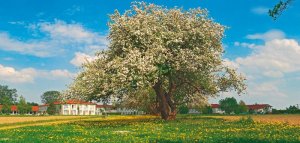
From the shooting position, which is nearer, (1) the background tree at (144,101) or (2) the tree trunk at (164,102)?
(2) the tree trunk at (164,102)

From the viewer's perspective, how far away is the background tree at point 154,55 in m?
56.5

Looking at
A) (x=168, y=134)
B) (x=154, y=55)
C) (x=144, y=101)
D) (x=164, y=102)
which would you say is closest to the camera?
(x=168, y=134)

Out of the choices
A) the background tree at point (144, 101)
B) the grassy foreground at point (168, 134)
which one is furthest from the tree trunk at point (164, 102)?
the background tree at point (144, 101)

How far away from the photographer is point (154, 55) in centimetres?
5744

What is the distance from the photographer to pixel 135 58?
55750 mm

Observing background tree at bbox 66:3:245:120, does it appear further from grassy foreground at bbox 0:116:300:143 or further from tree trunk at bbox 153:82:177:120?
grassy foreground at bbox 0:116:300:143

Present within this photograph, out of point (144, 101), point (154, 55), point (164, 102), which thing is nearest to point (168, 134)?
point (154, 55)

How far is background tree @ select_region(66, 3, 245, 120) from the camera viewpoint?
185 ft

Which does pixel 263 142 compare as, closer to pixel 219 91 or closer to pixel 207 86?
pixel 207 86

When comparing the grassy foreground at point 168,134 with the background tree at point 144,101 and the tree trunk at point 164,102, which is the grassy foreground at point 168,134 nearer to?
the tree trunk at point 164,102

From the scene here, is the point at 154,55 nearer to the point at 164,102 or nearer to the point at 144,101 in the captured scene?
the point at 164,102

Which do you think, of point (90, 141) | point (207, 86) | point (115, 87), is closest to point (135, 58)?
point (115, 87)

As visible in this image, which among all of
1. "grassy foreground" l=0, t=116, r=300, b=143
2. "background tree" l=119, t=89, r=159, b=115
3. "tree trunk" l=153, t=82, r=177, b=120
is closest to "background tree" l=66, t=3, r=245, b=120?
"tree trunk" l=153, t=82, r=177, b=120

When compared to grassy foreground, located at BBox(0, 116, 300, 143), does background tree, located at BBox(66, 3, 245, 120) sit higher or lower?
higher
